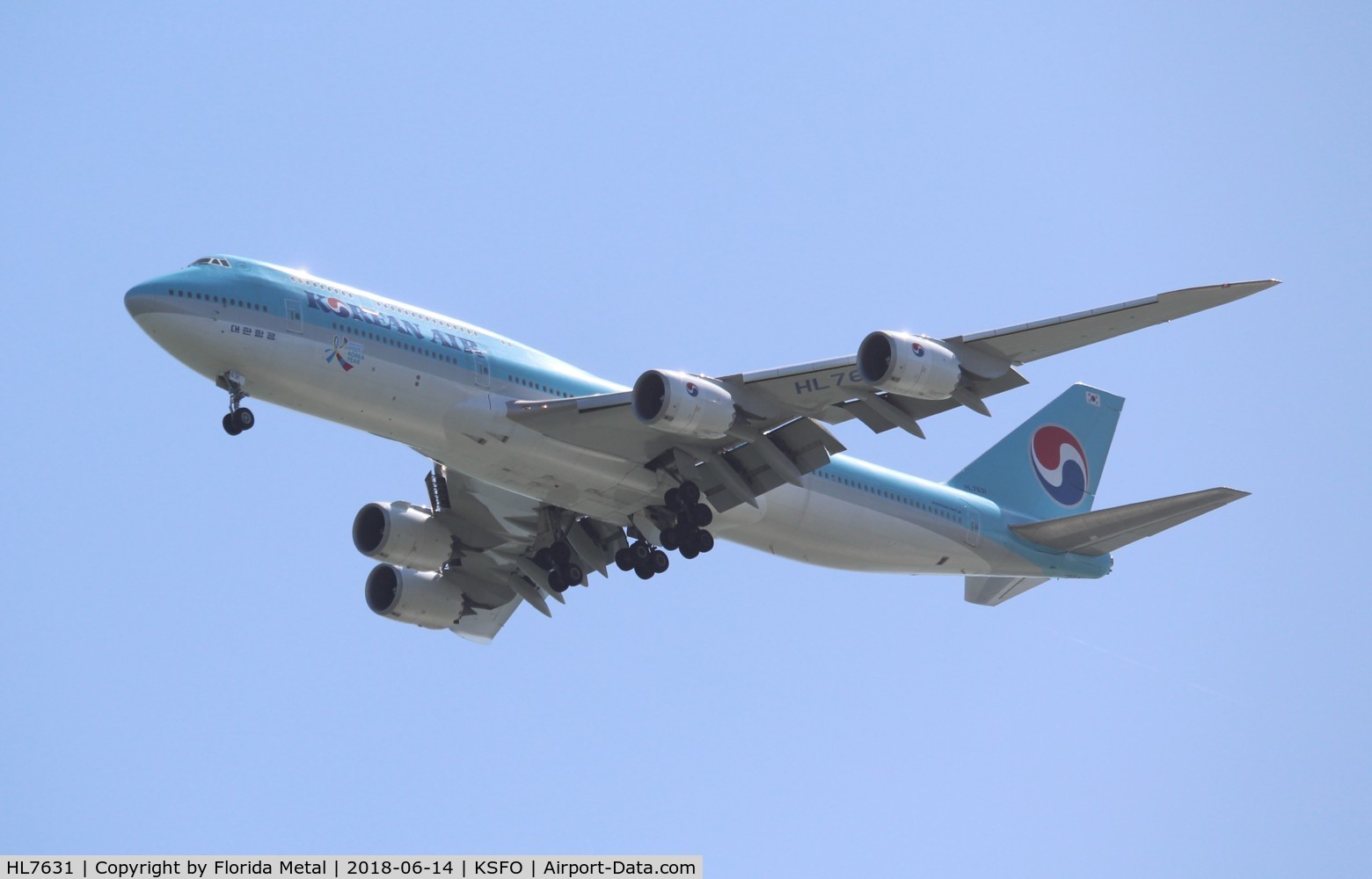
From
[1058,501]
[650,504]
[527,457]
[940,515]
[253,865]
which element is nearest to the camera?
[253,865]

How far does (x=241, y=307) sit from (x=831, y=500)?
12.6m

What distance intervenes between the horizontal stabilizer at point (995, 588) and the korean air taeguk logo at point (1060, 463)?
2.77 m

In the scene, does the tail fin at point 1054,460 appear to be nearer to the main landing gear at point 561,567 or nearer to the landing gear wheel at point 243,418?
the main landing gear at point 561,567

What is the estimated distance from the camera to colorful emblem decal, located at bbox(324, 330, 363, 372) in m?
28.5

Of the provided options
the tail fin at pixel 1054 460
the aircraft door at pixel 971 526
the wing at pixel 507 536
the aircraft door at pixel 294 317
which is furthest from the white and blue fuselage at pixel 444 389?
the tail fin at pixel 1054 460

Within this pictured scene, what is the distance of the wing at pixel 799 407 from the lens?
27703 mm

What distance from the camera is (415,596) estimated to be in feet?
121

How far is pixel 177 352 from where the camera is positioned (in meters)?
27.9

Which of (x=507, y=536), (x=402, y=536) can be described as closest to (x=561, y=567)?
(x=507, y=536)

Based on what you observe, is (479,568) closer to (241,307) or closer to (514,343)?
(514,343)

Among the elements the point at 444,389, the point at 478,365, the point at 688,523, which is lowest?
the point at 688,523

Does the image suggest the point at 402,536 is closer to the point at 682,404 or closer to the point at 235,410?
the point at 235,410

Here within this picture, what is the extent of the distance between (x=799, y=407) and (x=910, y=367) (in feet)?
9.66

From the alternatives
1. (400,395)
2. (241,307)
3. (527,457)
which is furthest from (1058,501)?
(241,307)
